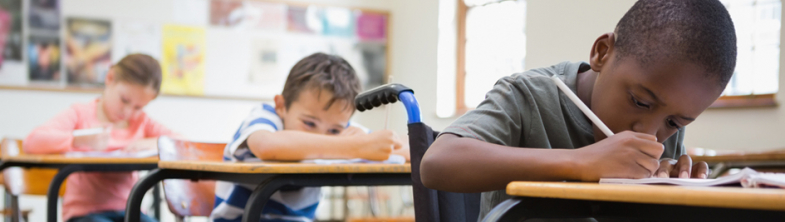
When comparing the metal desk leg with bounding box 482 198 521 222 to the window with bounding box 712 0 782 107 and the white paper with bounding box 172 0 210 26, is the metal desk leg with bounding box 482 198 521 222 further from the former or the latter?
the white paper with bounding box 172 0 210 26

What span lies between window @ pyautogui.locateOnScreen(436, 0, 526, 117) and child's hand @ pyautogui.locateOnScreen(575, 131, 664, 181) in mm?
4403

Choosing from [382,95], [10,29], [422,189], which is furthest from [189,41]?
[422,189]

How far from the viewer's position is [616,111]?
0.89 metres

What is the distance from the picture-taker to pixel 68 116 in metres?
2.62

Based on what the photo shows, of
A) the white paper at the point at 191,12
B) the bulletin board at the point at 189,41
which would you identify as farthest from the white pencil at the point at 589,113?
the white paper at the point at 191,12

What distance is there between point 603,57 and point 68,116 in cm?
237

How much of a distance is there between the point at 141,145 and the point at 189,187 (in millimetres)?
779

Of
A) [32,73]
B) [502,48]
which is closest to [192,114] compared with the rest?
[32,73]

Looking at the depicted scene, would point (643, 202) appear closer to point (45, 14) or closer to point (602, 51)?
point (602, 51)

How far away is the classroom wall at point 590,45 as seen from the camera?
3385 millimetres

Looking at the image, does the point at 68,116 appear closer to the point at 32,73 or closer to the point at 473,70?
the point at 32,73

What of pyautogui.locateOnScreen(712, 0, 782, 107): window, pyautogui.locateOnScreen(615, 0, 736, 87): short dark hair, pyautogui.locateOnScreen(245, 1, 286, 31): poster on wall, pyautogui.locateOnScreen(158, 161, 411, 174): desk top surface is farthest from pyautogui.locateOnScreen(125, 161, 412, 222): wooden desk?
pyautogui.locateOnScreen(245, 1, 286, 31): poster on wall

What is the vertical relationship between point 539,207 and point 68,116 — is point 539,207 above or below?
above

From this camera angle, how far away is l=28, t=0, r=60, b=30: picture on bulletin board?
16.7ft
